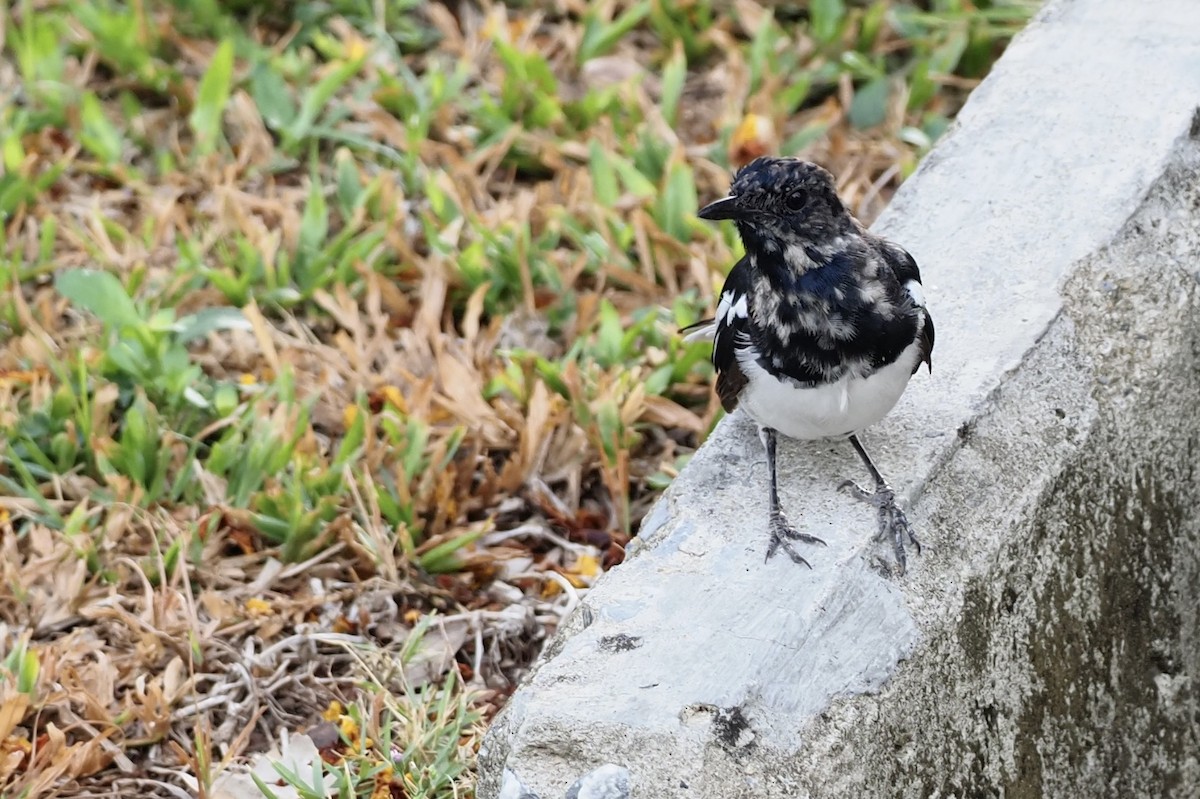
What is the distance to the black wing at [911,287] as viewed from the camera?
10.7 ft

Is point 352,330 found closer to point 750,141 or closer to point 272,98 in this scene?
point 272,98

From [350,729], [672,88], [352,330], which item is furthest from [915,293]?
[672,88]

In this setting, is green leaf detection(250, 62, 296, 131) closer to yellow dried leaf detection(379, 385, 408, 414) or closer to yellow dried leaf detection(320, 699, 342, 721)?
yellow dried leaf detection(379, 385, 408, 414)

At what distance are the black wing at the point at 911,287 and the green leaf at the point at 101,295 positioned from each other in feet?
7.72

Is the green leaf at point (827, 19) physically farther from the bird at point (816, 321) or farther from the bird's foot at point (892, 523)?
the bird's foot at point (892, 523)

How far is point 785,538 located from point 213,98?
3343 mm

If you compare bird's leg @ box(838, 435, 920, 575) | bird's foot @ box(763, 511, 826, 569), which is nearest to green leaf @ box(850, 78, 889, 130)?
bird's leg @ box(838, 435, 920, 575)

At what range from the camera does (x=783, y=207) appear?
327cm

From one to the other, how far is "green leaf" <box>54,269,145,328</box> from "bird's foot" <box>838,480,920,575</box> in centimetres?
245

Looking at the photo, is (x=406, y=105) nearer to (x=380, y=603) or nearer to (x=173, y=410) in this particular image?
(x=173, y=410)

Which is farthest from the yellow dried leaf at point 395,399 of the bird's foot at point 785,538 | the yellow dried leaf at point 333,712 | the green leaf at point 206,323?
the bird's foot at point 785,538

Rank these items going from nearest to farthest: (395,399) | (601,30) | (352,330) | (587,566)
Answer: (587,566) → (395,399) → (352,330) → (601,30)

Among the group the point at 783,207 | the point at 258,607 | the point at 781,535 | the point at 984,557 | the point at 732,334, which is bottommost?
the point at 258,607

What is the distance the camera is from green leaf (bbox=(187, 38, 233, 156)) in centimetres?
552
